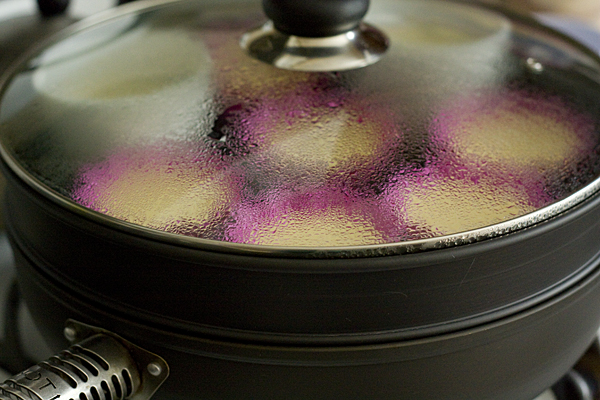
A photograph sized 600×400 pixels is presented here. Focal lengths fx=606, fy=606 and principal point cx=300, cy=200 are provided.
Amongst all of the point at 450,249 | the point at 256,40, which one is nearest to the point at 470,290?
the point at 450,249

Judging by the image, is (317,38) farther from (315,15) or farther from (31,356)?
(31,356)

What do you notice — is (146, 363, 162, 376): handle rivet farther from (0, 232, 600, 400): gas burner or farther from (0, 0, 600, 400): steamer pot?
(0, 232, 600, 400): gas burner

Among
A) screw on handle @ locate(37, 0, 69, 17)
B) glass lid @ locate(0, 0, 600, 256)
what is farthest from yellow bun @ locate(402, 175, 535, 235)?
screw on handle @ locate(37, 0, 69, 17)

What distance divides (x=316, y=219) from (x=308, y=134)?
111 mm

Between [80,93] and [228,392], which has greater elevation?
[80,93]

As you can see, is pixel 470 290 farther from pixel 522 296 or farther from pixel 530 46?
pixel 530 46

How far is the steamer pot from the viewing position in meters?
→ 0.44

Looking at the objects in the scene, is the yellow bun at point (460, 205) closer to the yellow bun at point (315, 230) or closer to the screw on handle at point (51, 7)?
the yellow bun at point (315, 230)

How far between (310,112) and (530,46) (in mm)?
323

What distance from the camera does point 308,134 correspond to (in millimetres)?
536

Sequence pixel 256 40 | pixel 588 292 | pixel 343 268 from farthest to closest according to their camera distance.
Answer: pixel 256 40, pixel 588 292, pixel 343 268

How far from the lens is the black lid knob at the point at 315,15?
617mm

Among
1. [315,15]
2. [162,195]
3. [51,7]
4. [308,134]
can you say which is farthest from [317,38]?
[51,7]

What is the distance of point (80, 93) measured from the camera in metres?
0.61
